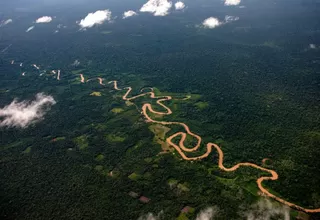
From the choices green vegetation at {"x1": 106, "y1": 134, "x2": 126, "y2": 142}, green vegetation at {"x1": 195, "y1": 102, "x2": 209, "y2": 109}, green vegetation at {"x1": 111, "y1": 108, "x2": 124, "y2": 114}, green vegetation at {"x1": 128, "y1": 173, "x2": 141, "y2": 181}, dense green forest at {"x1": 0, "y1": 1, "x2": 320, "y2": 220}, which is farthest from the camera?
green vegetation at {"x1": 111, "y1": 108, "x2": 124, "y2": 114}

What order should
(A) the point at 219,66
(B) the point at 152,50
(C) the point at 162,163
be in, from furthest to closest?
(B) the point at 152,50 → (A) the point at 219,66 → (C) the point at 162,163

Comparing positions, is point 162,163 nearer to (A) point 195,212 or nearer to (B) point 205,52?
(A) point 195,212

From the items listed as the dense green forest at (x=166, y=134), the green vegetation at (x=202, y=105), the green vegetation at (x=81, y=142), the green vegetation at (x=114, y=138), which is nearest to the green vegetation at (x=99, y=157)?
the dense green forest at (x=166, y=134)

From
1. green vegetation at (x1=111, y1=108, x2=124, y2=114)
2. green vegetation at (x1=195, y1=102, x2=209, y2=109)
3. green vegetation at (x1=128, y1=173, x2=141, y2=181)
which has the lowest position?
green vegetation at (x1=195, y1=102, x2=209, y2=109)

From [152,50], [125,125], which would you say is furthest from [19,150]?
[152,50]

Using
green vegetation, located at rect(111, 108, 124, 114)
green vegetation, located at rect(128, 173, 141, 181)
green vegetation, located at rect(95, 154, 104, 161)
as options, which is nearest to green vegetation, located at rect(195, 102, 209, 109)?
green vegetation, located at rect(111, 108, 124, 114)

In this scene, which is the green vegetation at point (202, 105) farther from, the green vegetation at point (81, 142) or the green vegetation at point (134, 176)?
the green vegetation at point (81, 142)

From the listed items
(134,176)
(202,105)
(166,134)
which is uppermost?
(166,134)

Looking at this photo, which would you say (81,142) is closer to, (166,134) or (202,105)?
(166,134)

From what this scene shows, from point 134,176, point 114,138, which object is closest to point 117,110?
point 114,138

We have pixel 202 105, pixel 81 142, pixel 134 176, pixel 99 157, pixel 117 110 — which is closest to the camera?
pixel 134 176

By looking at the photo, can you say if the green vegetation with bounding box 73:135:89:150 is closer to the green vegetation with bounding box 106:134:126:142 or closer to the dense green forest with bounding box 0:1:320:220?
the dense green forest with bounding box 0:1:320:220
